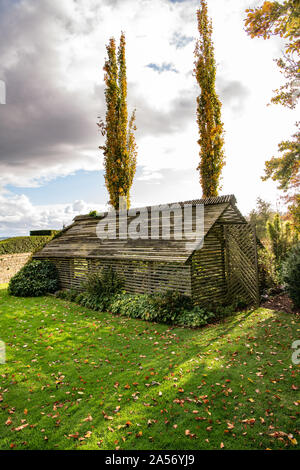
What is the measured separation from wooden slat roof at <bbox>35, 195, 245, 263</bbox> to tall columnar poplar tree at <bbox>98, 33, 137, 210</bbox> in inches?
180

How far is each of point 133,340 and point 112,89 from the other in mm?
20535

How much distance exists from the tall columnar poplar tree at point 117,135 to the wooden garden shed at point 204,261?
9.43 metres

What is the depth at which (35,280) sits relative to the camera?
1557 centimetres

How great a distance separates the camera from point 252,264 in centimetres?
1034

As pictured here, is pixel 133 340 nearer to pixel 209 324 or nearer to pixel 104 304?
pixel 209 324

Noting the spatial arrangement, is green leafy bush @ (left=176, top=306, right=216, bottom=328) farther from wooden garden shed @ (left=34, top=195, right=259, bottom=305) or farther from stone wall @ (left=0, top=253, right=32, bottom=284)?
stone wall @ (left=0, top=253, right=32, bottom=284)

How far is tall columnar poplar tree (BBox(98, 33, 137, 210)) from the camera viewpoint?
21109mm

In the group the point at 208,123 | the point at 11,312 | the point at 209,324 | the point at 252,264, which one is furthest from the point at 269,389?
the point at 208,123

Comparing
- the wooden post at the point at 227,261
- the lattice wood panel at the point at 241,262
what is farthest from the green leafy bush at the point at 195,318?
the lattice wood panel at the point at 241,262

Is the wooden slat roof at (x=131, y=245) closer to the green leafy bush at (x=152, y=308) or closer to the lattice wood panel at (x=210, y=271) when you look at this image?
the lattice wood panel at (x=210, y=271)

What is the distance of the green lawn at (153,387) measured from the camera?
3920 mm

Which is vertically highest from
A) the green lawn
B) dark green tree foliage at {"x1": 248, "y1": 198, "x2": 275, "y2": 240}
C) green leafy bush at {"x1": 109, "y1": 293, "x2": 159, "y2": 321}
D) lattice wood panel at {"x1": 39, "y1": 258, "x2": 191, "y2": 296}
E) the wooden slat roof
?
dark green tree foliage at {"x1": 248, "y1": 198, "x2": 275, "y2": 240}

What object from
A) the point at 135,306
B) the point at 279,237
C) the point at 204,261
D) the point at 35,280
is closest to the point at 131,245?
the point at 135,306

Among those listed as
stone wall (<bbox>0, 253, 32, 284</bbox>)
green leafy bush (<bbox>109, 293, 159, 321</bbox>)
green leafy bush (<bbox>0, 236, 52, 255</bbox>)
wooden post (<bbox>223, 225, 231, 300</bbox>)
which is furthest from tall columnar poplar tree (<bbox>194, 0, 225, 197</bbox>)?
stone wall (<bbox>0, 253, 32, 284</bbox>)
